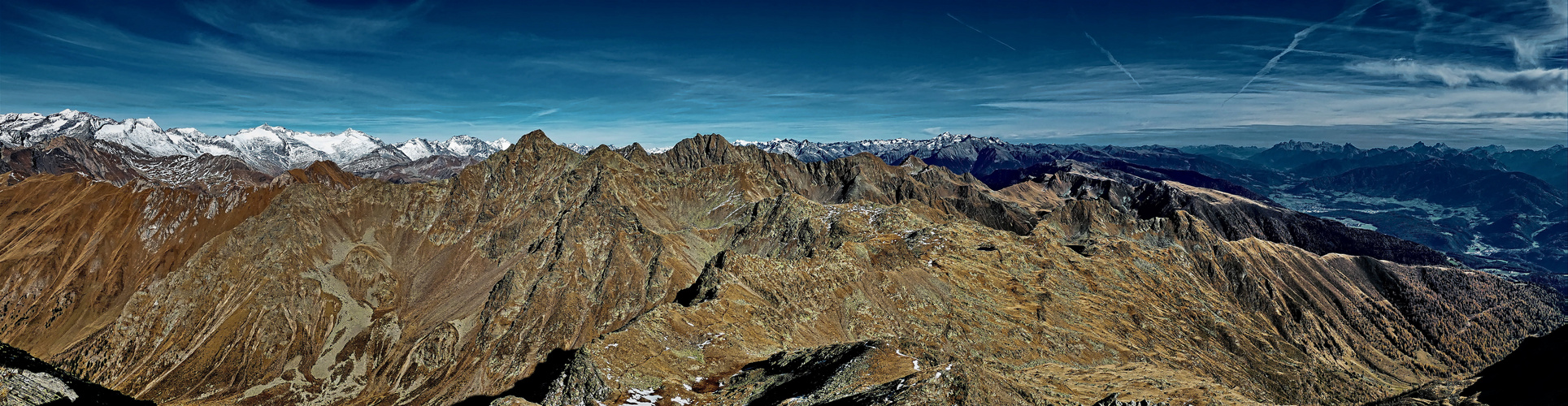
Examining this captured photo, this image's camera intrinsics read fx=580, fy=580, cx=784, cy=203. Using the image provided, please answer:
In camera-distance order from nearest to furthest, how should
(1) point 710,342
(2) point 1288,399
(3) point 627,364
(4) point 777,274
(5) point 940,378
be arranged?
(5) point 940,378
(3) point 627,364
(1) point 710,342
(4) point 777,274
(2) point 1288,399

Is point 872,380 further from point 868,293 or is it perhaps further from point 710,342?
point 868,293

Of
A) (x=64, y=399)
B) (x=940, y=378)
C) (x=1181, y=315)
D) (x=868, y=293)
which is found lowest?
(x=1181, y=315)

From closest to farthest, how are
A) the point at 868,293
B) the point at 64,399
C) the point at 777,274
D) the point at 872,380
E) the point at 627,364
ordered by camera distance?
→ 1. the point at 64,399
2. the point at 872,380
3. the point at 627,364
4. the point at 777,274
5. the point at 868,293

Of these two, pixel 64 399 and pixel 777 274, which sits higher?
pixel 64 399

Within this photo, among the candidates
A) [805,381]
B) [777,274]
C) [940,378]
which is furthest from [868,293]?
[940,378]

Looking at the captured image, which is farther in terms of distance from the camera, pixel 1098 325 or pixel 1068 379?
pixel 1098 325

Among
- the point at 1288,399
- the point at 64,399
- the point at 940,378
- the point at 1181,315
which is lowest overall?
the point at 1288,399

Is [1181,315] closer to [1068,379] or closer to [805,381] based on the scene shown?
[1068,379]

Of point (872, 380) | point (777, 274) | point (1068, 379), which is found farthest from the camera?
point (777, 274)

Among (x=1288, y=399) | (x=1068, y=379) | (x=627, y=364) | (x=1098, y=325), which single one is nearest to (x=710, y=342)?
(x=627, y=364)
